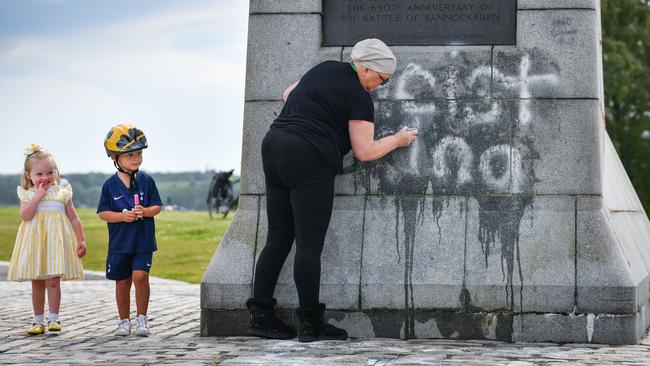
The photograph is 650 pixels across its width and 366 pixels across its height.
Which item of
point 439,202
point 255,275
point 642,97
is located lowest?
point 255,275

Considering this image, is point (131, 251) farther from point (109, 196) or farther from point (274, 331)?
point (274, 331)

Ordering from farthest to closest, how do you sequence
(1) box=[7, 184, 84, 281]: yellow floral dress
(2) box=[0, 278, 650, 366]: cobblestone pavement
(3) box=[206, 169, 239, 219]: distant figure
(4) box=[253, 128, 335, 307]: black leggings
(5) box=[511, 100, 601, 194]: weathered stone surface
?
1. (3) box=[206, 169, 239, 219]: distant figure
2. (1) box=[7, 184, 84, 281]: yellow floral dress
3. (5) box=[511, 100, 601, 194]: weathered stone surface
4. (4) box=[253, 128, 335, 307]: black leggings
5. (2) box=[0, 278, 650, 366]: cobblestone pavement

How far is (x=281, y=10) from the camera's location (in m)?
7.68

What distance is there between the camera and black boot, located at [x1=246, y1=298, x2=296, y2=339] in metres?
7.18

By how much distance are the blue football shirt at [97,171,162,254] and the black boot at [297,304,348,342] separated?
1373 millimetres

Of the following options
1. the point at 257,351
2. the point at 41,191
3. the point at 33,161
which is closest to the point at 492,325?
the point at 257,351

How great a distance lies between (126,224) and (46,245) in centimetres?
70

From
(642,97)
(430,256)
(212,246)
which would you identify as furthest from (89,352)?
(642,97)

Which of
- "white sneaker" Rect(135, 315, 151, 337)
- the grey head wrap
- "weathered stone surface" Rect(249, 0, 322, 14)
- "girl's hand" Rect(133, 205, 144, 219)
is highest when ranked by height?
"weathered stone surface" Rect(249, 0, 322, 14)

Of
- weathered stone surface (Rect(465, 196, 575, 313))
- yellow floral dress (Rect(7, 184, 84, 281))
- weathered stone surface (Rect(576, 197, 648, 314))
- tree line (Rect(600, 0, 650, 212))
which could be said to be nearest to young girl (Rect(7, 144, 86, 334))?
yellow floral dress (Rect(7, 184, 84, 281))

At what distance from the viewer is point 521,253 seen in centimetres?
730

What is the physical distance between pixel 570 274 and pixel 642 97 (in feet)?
99.1

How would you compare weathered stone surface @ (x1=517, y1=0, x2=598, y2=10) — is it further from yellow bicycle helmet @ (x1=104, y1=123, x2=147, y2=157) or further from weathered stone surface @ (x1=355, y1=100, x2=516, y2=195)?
yellow bicycle helmet @ (x1=104, y1=123, x2=147, y2=157)

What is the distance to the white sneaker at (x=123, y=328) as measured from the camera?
7.74m
